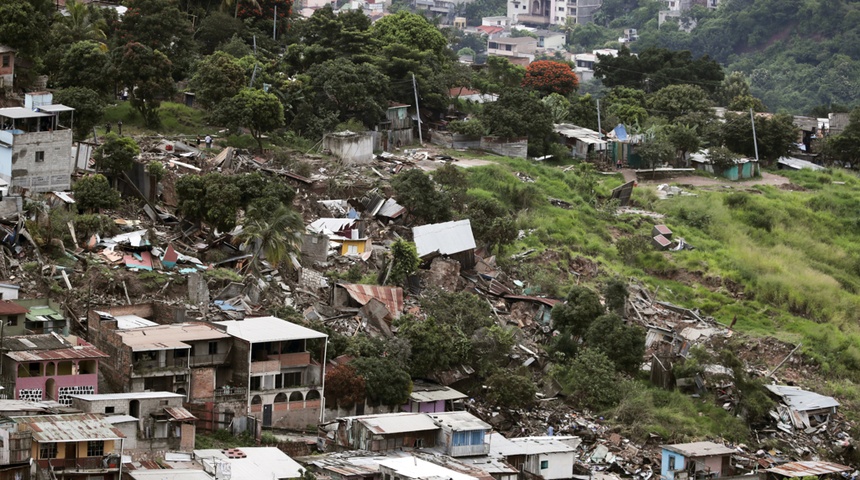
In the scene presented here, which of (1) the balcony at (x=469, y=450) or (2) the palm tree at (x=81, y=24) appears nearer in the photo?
(1) the balcony at (x=469, y=450)

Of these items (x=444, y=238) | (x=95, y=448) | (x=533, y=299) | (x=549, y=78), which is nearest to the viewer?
(x=95, y=448)

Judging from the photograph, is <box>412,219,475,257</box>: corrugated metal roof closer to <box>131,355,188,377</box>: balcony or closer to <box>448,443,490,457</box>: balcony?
<box>448,443,490,457</box>: balcony

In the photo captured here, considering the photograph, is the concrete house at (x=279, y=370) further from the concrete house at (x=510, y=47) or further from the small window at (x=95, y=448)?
the concrete house at (x=510, y=47)

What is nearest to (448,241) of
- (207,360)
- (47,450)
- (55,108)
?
(55,108)

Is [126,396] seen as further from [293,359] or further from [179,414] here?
[293,359]

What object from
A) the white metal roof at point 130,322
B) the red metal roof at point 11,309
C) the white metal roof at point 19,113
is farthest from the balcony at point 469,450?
the white metal roof at point 19,113

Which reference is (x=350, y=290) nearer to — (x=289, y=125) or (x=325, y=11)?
(x=289, y=125)

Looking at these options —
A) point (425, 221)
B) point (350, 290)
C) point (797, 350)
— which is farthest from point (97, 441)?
point (797, 350)
